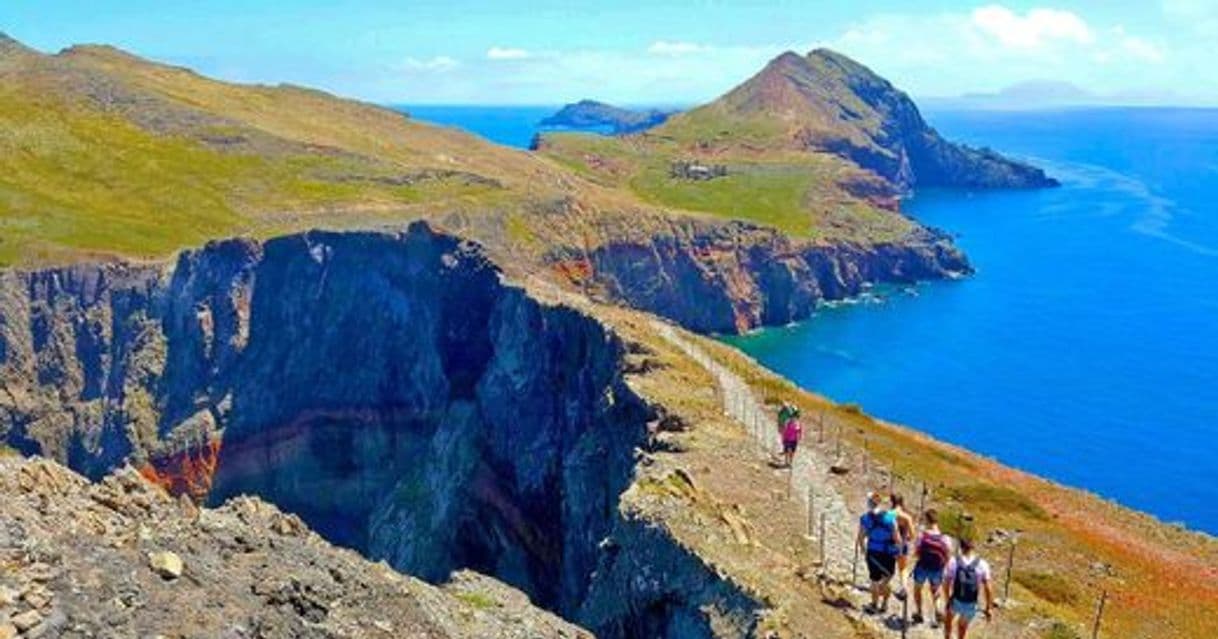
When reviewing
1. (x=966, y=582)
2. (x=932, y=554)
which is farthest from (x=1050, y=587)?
(x=966, y=582)

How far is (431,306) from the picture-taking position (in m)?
115

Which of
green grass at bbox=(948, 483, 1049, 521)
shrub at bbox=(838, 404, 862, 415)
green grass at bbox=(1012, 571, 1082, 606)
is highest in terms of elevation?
green grass at bbox=(1012, 571, 1082, 606)

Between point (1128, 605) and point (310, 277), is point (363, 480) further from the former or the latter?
point (1128, 605)

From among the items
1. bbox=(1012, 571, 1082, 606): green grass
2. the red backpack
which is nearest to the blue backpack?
the red backpack

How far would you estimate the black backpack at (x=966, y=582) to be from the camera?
28.1 m

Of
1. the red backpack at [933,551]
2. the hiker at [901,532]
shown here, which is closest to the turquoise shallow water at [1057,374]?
the hiker at [901,532]

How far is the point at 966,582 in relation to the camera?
28.1 meters

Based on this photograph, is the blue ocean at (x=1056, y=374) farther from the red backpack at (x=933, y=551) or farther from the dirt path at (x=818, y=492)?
the red backpack at (x=933, y=551)

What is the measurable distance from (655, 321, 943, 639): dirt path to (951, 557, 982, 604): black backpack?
2929 mm

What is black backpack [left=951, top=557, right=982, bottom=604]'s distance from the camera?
28.1 meters

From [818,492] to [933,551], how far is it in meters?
18.0

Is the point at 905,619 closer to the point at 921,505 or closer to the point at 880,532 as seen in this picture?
the point at 880,532

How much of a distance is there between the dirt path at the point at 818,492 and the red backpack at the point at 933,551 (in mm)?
2611

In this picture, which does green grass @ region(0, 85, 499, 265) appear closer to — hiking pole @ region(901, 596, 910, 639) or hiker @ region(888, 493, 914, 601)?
hiker @ region(888, 493, 914, 601)
